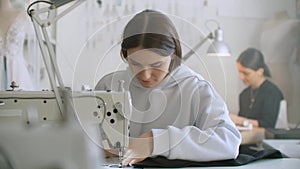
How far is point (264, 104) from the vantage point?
277 cm

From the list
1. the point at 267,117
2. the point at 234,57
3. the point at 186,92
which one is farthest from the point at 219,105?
the point at 234,57

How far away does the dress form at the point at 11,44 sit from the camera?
1581 mm

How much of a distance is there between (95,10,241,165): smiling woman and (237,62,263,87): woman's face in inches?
74.3

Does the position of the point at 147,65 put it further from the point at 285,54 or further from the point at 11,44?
the point at 285,54

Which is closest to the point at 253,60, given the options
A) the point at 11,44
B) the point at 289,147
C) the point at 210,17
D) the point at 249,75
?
the point at 249,75

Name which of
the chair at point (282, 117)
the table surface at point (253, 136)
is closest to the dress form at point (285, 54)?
the chair at point (282, 117)

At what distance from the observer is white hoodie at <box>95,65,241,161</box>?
3.27ft

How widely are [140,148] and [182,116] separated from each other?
15 centimetres

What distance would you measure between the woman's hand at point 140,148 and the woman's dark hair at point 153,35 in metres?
0.19

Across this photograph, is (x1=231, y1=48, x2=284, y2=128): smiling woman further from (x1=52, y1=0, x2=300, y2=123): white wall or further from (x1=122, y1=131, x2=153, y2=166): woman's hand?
(x1=122, y1=131, x2=153, y2=166): woman's hand

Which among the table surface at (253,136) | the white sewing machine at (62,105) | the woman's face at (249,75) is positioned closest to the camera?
the white sewing machine at (62,105)

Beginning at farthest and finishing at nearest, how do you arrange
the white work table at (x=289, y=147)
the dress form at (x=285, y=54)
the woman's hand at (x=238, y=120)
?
1. the dress form at (x=285, y=54)
2. the woman's hand at (x=238, y=120)
3. the white work table at (x=289, y=147)

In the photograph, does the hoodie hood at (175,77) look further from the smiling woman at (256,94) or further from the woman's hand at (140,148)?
the smiling woman at (256,94)

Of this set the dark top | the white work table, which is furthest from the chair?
the white work table
